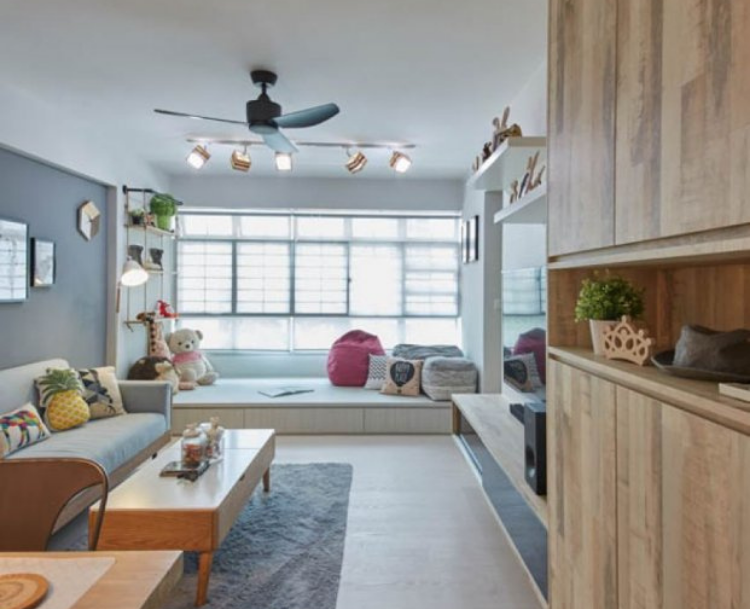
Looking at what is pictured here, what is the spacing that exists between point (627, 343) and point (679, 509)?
483 millimetres

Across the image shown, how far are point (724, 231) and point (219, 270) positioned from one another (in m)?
5.40

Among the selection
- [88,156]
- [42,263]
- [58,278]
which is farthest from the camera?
[88,156]

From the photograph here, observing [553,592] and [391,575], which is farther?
[391,575]

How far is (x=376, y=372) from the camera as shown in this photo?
193 inches

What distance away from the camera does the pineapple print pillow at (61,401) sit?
3.06 metres

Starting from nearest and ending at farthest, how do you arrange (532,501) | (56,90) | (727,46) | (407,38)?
(727,46) → (532,501) → (407,38) → (56,90)

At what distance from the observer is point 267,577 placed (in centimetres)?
220

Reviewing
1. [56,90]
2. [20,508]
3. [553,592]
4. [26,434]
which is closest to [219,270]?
[56,90]

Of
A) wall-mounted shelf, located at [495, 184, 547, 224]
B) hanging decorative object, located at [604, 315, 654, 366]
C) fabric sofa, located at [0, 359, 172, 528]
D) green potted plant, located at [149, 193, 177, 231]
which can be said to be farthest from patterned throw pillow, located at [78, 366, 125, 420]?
hanging decorative object, located at [604, 315, 654, 366]

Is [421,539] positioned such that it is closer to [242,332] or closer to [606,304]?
[606,304]

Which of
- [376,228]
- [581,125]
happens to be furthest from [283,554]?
[376,228]

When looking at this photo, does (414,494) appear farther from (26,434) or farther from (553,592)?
(26,434)

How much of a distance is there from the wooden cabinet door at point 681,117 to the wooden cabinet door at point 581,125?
0.05 metres

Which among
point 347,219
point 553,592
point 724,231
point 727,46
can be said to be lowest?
point 553,592
